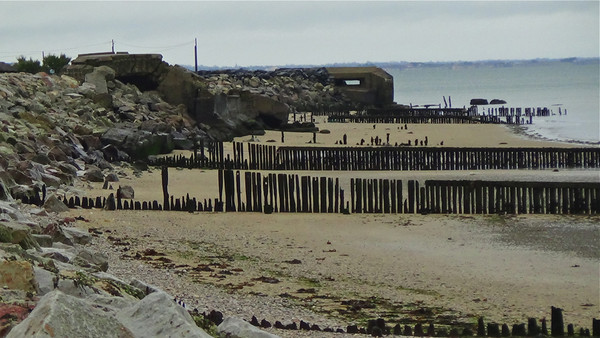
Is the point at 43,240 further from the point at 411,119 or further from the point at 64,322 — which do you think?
the point at 411,119

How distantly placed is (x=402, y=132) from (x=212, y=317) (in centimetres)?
4167

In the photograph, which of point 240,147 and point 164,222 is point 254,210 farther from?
point 240,147

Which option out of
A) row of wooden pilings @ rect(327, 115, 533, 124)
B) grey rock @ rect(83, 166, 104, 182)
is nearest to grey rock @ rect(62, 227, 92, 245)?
grey rock @ rect(83, 166, 104, 182)

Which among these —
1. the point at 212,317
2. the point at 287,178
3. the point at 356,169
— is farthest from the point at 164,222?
the point at 356,169

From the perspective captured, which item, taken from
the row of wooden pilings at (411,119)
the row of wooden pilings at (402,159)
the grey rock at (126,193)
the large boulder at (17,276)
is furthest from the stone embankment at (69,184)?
the row of wooden pilings at (411,119)

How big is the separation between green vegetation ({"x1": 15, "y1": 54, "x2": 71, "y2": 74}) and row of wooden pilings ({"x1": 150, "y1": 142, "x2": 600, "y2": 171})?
65.1ft

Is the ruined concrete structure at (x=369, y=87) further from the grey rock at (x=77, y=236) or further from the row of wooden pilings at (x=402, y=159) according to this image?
the grey rock at (x=77, y=236)

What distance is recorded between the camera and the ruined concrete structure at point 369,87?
253ft

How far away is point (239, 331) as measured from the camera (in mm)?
8438

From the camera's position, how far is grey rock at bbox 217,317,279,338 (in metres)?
8.33

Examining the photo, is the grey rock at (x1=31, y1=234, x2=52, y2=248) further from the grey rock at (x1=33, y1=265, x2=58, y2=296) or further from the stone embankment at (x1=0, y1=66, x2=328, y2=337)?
the grey rock at (x1=33, y1=265, x2=58, y2=296)

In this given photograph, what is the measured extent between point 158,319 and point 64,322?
1147 millimetres

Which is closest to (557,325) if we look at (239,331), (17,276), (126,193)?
(239,331)

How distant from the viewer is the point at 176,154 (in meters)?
34.5
